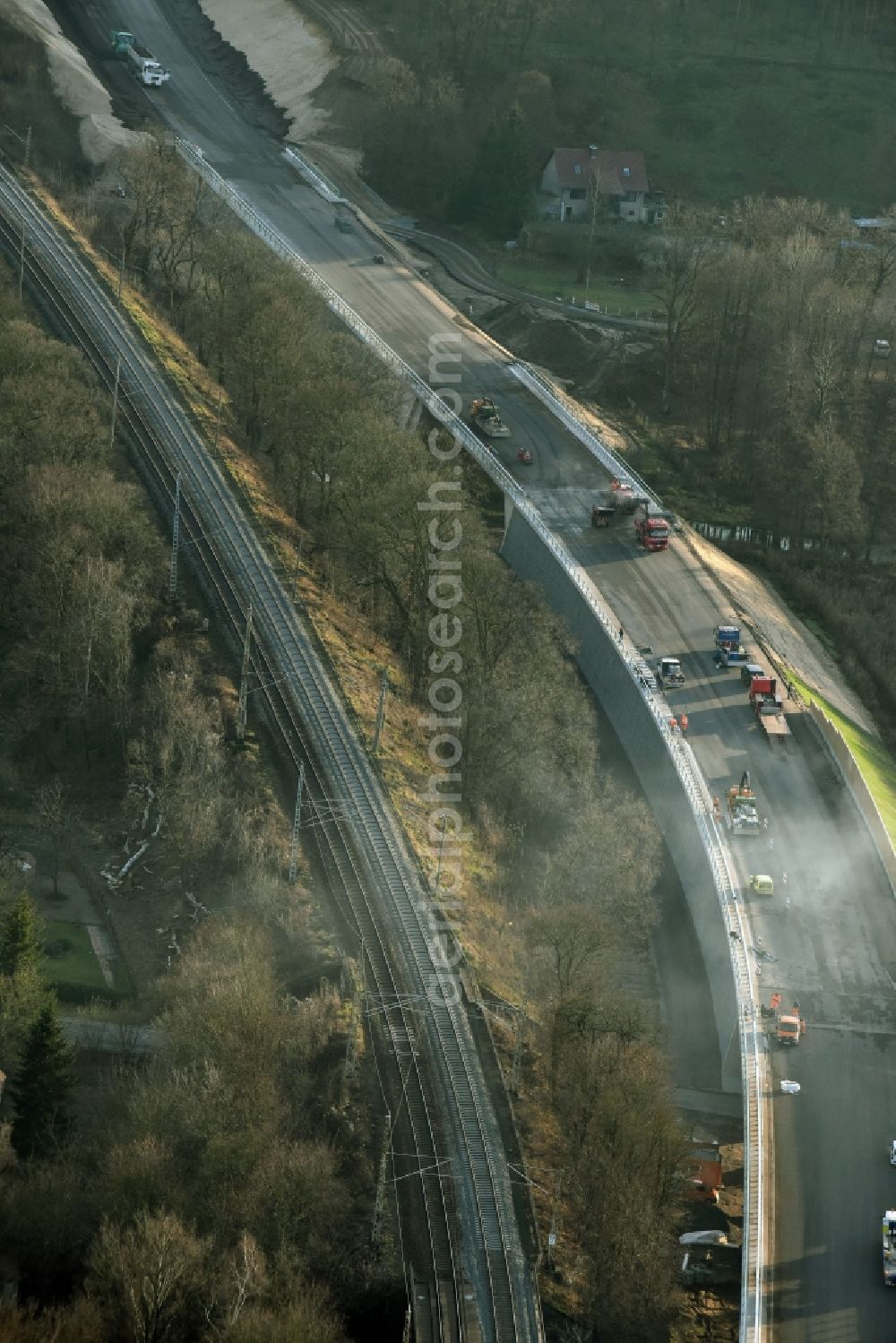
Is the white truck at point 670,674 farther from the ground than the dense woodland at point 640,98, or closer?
closer

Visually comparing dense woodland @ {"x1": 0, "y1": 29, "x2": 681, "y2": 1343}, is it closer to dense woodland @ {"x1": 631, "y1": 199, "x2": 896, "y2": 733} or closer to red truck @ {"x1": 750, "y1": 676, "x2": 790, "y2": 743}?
red truck @ {"x1": 750, "y1": 676, "x2": 790, "y2": 743}

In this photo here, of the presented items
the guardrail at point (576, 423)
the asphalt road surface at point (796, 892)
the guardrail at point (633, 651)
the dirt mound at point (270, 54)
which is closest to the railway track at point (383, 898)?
the guardrail at point (633, 651)

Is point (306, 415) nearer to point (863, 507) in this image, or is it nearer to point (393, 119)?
point (863, 507)

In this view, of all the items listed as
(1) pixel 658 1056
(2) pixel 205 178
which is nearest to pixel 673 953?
(1) pixel 658 1056

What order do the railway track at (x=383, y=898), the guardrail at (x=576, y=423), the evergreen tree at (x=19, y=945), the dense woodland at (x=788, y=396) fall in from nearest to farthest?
1. the railway track at (x=383, y=898)
2. the evergreen tree at (x=19, y=945)
3. the guardrail at (x=576, y=423)
4. the dense woodland at (x=788, y=396)

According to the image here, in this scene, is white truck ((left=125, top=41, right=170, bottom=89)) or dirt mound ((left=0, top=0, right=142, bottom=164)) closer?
dirt mound ((left=0, top=0, right=142, bottom=164))

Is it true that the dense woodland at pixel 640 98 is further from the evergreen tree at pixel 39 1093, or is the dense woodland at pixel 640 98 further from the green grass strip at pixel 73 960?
the evergreen tree at pixel 39 1093

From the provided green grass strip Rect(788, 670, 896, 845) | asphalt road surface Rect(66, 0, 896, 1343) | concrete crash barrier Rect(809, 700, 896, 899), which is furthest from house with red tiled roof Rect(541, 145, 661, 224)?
concrete crash barrier Rect(809, 700, 896, 899)
